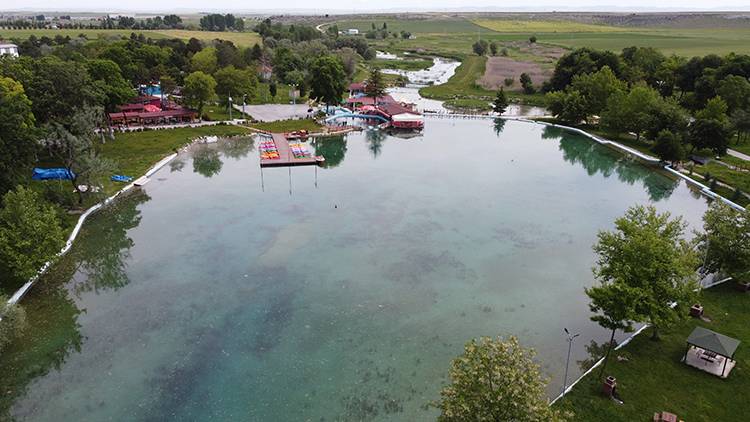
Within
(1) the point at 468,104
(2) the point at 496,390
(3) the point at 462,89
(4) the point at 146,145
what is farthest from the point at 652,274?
(3) the point at 462,89

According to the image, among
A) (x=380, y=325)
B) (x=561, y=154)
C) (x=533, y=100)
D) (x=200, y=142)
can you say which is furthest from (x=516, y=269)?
(x=533, y=100)

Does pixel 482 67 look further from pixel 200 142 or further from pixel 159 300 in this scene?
pixel 159 300

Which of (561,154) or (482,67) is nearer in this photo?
(561,154)

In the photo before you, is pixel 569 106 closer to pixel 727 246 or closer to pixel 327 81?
pixel 327 81

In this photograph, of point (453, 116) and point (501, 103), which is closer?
point (501, 103)

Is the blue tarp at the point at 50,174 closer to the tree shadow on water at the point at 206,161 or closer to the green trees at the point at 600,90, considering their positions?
the tree shadow on water at the point at 206,161

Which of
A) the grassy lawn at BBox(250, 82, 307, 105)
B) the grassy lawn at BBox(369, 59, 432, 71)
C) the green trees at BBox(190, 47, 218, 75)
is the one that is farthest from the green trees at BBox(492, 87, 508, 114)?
the grassy lawn at BBox(369, 59, 432, 71)

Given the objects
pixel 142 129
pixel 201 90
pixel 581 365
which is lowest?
pixel 581 365

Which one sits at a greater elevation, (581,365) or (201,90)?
(201,90)
